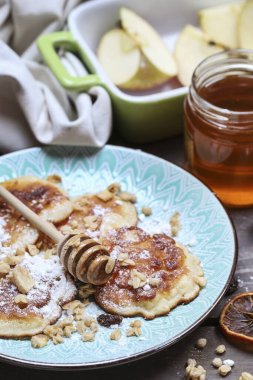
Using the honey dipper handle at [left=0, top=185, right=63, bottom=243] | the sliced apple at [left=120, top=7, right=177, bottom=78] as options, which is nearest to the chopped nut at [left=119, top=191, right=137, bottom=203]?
the honey dipper handle at [left=0, top=185, right=63, bottom=243]

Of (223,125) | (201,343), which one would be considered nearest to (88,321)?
(201,343)

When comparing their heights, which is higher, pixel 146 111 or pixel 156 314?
pixel 146 111

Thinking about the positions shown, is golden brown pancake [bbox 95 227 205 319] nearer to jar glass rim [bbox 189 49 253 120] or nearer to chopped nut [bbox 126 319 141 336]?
chopped nut [bbox 126 319 141 336]

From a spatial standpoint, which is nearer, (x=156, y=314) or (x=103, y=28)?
Answer: (x=156, y=314)

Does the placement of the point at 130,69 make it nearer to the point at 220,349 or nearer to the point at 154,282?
the point at 154,282

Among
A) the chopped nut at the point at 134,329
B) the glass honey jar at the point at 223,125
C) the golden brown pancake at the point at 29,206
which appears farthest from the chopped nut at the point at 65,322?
the glass honey jar at the point at 223,125

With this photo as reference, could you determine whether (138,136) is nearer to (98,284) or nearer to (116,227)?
(116,227)

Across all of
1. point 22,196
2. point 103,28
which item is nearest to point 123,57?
point 103,28

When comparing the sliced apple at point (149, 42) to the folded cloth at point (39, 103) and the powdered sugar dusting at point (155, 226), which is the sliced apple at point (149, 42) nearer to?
the folded cloth at point (39, 103)
